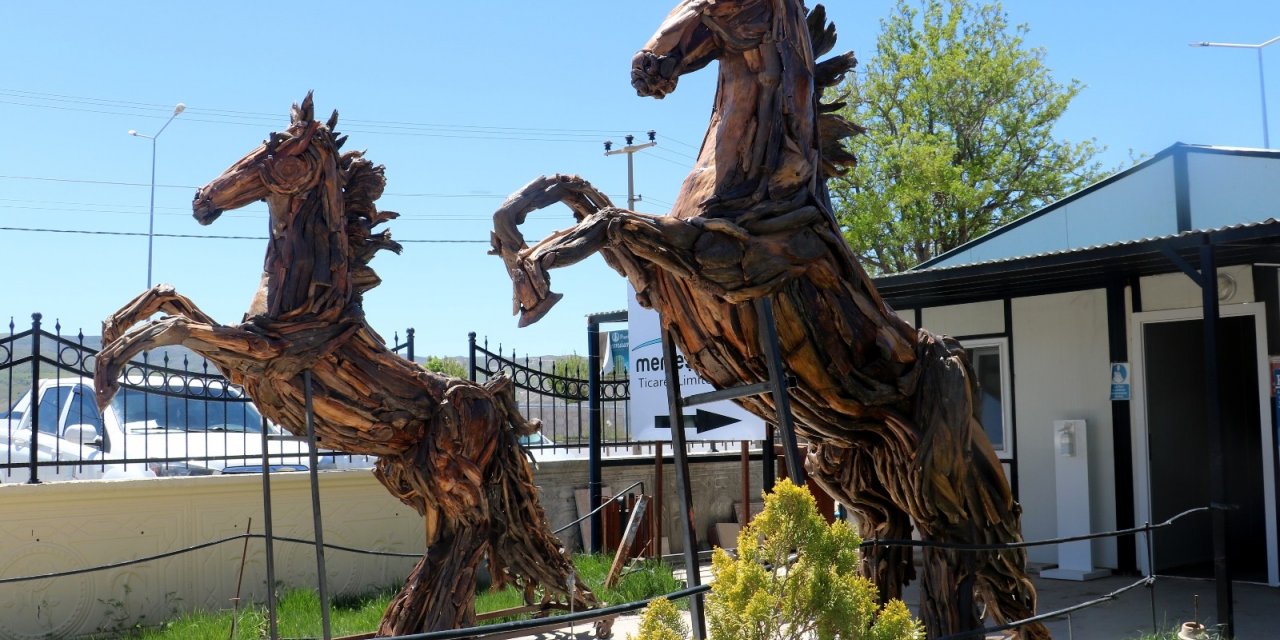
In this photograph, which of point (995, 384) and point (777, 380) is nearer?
point (777, 380)

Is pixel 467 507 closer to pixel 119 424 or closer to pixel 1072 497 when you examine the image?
pixel 119 424

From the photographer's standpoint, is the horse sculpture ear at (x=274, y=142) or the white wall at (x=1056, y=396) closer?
the horse sculpture ear at (x=274, y=142)

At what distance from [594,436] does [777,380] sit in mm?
7151

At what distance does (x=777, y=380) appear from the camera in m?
3.57

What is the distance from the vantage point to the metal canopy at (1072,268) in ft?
20.8

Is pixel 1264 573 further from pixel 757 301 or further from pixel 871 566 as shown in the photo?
pixel 757 301

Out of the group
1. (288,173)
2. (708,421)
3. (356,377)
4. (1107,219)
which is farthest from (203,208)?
(1107,219)

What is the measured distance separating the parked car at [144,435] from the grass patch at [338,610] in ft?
3.94

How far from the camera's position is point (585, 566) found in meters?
9.66

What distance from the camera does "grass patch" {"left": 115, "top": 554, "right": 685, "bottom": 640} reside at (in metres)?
7.46

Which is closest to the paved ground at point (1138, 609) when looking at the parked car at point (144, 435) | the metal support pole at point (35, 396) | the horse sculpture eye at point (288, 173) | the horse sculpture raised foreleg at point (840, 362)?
the horse sculpture raised foreleg at point (840, 362)

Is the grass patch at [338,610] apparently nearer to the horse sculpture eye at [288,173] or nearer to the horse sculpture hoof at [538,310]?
the horse sculpture eye at [288,173]

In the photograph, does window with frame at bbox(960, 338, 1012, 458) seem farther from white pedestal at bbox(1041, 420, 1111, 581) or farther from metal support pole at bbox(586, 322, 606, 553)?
metal support pole at bbox(586, 322, 606, 553)

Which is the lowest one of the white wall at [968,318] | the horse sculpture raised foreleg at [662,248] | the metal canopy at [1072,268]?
the horse sculpture raised foreleg at [662,248]
